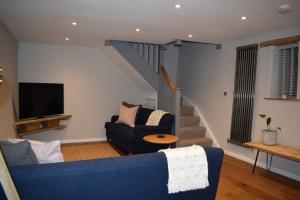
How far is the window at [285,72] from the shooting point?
3.63 metres

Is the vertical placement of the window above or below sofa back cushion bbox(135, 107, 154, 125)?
above

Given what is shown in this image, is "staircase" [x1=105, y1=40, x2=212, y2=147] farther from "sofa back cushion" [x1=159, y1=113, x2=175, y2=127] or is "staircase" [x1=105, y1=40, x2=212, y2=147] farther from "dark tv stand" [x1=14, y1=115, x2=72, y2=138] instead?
"dark tv stand" [x1=14, y1=115, x2=72, y2=138]

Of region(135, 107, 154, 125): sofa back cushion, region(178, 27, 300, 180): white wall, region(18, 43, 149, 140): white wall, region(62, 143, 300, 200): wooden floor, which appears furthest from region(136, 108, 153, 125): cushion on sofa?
region(178, 27, 300, 180): white wall

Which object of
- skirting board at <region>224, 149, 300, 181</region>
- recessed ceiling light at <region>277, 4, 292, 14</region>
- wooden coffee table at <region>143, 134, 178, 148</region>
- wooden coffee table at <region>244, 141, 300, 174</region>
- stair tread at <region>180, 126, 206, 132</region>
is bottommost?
skirting board at <region>224, 149, 300, 181</region>

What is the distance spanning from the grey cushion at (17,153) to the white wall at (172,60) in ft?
15.9

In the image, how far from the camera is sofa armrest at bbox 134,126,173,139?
4061 millimetres

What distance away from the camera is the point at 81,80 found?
542 centimetres

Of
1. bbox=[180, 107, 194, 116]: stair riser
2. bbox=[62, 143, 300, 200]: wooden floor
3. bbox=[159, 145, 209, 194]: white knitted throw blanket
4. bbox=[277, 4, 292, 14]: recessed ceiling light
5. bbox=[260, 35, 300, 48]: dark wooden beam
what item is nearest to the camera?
bbox=[159, 145, 209, 194]: white knitted throw blanket

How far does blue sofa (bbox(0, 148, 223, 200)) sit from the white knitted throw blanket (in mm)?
58

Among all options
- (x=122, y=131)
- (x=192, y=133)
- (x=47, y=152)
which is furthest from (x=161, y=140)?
(x=47, y=152)

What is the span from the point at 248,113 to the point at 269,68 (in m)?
0.89

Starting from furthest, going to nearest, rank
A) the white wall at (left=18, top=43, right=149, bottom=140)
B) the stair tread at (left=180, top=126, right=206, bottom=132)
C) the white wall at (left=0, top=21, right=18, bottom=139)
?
the white wall at (left=18, top=43, right=149, bottom=140) → the stair tread at (left=180, top=126, right=206, bottom=132) → the white wall at (left=0, top=21, right=18, bottom=139)

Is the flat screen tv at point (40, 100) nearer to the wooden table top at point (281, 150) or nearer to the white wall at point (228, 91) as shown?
the white wall at point (228, 91)

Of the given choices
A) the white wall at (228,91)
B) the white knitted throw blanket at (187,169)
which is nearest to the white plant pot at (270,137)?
the white wall at (228,91)
